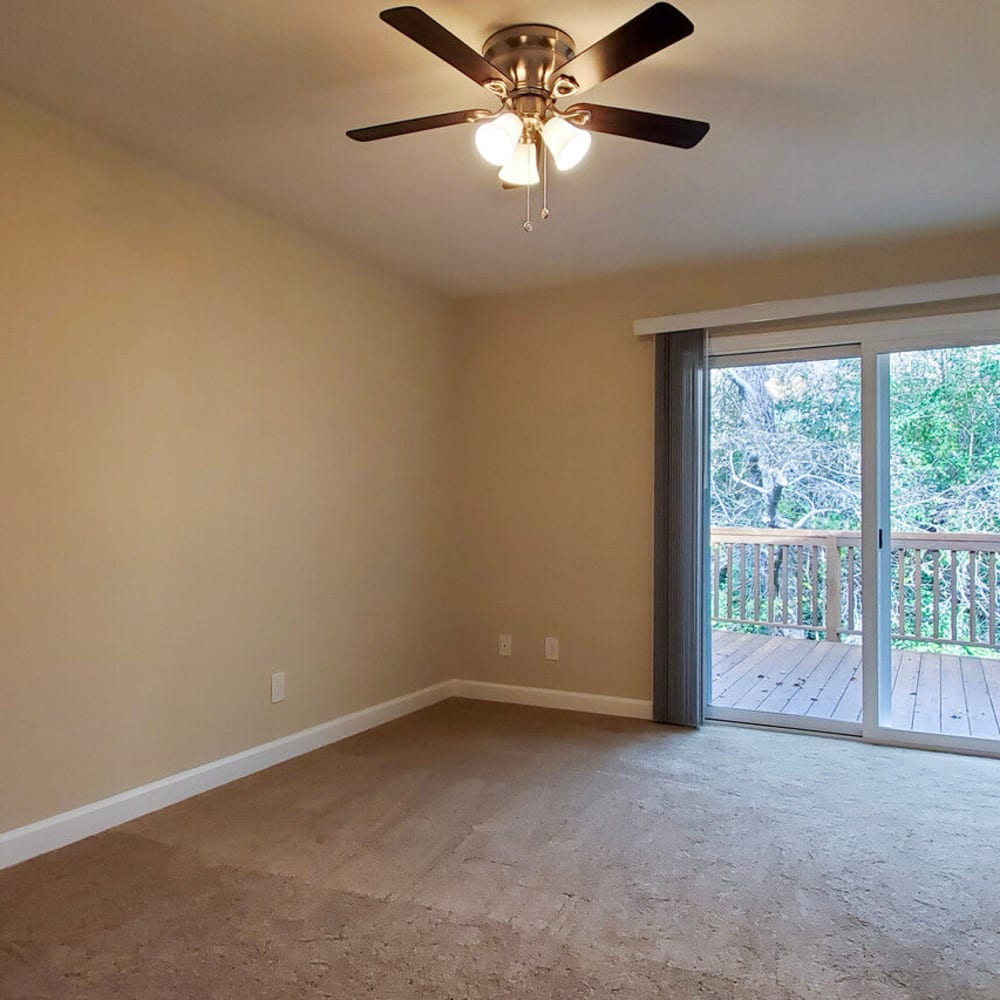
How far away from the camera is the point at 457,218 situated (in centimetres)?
324

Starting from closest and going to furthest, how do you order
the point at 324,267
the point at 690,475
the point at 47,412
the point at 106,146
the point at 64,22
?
the point at 64,22 → the point at 47,412 → the point at 106,146 → the point at 324,267 → the point at 690,475

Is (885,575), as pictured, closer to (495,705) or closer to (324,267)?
(495,705)

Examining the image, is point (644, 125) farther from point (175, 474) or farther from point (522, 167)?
point (175, 474)

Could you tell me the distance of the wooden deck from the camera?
369cm

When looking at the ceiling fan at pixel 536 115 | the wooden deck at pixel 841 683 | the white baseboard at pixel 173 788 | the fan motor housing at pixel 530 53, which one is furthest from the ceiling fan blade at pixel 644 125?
the wooden deck at pixel 841 683

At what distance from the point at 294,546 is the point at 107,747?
1.09 m

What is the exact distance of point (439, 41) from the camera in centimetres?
162

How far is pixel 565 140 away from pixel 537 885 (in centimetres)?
203

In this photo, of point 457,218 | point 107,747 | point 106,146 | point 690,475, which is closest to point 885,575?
point 690,475

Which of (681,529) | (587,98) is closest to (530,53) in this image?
(587,98)

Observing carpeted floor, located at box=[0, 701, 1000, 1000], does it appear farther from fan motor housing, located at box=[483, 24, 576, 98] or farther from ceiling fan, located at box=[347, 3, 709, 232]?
fan motor housing, located at box=[483, 24, 576, 98]

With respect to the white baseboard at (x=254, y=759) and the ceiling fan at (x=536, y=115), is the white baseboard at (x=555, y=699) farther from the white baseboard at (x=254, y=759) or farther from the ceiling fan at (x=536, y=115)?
the ceiling fan at (x=536, y=115)

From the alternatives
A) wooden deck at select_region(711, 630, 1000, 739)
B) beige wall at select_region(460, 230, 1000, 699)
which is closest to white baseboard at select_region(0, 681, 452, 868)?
beige wall at select_region(460, 230, 1000, 699)

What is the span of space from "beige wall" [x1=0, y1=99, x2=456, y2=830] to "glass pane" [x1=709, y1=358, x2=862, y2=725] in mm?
1700
